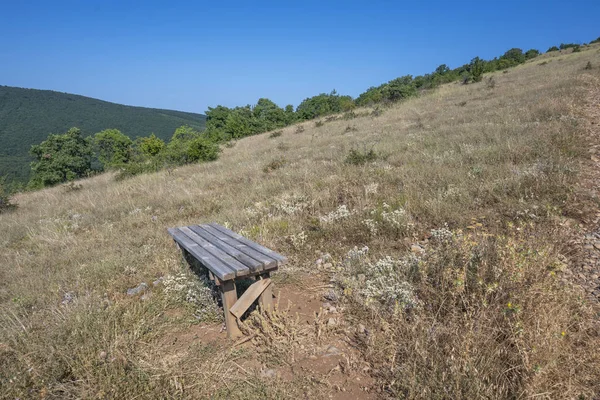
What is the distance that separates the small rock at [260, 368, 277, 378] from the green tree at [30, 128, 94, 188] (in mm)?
46695

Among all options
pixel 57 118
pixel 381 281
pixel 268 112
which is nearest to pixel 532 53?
pixel 268 112

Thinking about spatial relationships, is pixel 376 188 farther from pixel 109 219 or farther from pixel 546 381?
pixel 109 219

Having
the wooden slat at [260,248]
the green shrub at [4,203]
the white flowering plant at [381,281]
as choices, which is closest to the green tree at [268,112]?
the green shrub at [4,203]

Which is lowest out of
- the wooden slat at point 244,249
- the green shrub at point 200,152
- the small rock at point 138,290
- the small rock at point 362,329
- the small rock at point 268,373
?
the small rock at point 268,373

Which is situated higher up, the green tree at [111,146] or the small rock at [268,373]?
the green tree at [111,146]

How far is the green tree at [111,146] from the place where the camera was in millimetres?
46688

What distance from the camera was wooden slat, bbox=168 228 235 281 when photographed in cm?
255

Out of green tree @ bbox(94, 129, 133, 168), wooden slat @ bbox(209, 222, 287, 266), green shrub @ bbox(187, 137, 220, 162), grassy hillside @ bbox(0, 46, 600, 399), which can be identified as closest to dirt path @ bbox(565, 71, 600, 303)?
grassy hillside @ bbox(0, 46, 600, 399)

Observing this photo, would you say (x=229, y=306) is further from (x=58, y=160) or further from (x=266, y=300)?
(x=58, y=160)

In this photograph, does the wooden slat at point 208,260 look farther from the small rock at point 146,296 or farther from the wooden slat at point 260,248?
the small rock at point 146,296

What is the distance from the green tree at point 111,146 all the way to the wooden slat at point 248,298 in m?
51.3

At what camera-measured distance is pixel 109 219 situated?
6926mm

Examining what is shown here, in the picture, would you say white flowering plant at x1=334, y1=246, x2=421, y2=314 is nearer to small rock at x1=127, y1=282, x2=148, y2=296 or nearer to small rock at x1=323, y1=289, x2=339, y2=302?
small rock at x1=323, y1=289, x2=339, y2=302

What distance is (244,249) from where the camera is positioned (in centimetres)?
321
